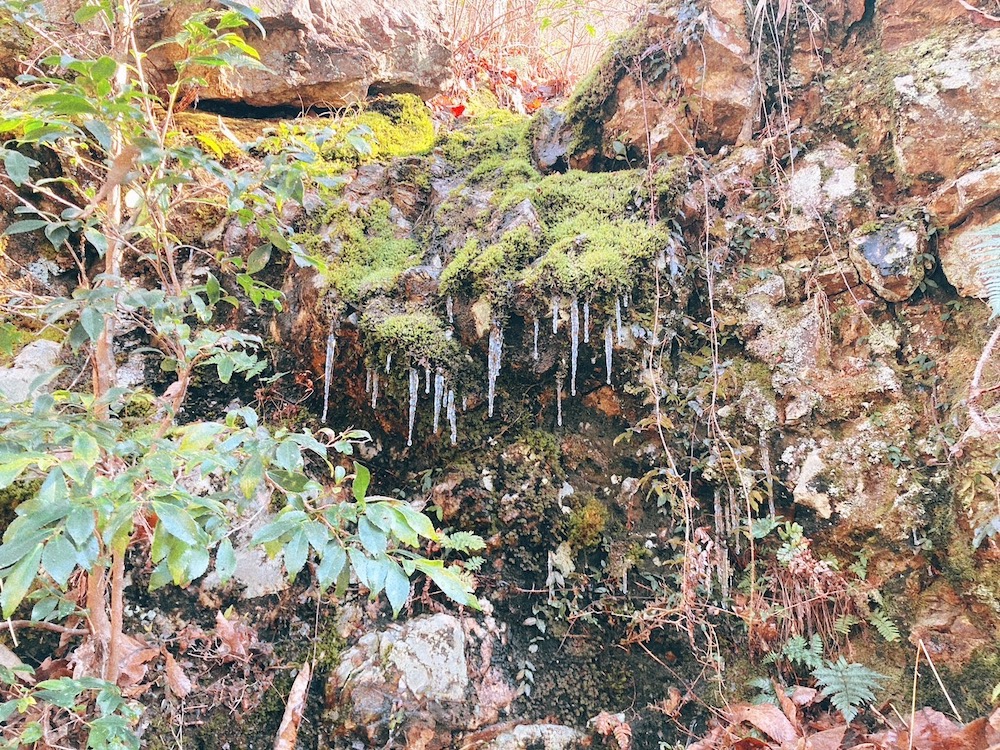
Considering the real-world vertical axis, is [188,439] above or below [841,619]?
above

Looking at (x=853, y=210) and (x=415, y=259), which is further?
(x=415, y=259)

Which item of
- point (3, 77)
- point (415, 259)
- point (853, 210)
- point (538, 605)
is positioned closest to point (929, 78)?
point (853, 210)

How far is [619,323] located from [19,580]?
2.90 metres

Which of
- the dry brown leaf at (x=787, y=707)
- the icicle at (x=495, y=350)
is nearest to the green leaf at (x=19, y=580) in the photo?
the icicle at (x=495, y=350)

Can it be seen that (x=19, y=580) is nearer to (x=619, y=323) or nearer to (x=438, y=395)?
(x=438, y=395)

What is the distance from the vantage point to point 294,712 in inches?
Answer: 117

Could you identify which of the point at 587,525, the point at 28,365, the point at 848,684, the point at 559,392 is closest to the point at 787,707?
the point at 848,684

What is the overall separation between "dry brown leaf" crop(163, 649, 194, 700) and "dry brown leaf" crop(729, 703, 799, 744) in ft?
8.79

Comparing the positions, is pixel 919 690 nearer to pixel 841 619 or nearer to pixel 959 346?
pixel 841 619

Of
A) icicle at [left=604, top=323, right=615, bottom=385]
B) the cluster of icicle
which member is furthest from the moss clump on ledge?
icicle at [left=604, top=323, right=615, bottom=385]

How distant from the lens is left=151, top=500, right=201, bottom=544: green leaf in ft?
4.34

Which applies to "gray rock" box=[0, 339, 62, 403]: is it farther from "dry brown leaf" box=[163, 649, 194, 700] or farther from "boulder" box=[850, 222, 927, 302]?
"boulder" box=[850, 222, 927, 302]

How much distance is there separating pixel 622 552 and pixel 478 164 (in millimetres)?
3233

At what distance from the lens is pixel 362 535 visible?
146cm
